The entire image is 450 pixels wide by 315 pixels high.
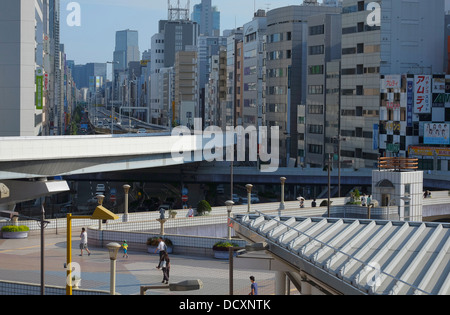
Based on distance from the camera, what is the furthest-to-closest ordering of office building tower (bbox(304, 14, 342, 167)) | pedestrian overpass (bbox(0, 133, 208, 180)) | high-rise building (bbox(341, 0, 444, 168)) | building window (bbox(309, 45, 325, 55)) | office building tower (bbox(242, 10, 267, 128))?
1. office building tower (bbox(242, 10, 267, 128))
2. building window (bbox(309, 45, 325, 55))
3. office building tower (bbox(304, 14, 342, 167))
4. high-rise building (bbox(341, 0, 444, 168))
5. pedestrian overpass (bbox(0, 133, 208, 180))

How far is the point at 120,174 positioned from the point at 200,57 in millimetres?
109449

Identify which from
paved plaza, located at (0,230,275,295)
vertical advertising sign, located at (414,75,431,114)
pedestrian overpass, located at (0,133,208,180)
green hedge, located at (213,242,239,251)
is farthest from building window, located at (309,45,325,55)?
green hedge, located at (213,242,239,251)

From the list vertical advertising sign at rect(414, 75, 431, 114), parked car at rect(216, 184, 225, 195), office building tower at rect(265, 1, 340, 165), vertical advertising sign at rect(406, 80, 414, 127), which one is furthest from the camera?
office building tower at rect(265, 1, 340, 165)

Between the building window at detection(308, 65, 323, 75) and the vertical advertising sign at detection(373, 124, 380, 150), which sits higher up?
the building window at detection(308, 65, 323, 75)

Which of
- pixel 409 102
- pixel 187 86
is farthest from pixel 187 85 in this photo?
pixel 409 102

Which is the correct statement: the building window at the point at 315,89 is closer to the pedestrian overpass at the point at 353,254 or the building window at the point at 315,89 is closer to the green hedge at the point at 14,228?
the green hedge at the point at 14,228

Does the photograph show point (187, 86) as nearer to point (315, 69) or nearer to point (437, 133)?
point (315, 69)

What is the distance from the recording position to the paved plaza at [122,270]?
1047 inches

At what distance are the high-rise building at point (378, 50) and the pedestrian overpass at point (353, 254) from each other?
6076cm

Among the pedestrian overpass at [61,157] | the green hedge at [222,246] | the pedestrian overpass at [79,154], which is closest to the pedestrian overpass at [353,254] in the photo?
the green hedge at [222,246]

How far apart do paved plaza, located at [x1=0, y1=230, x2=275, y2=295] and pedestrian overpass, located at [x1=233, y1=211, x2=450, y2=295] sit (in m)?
4.89

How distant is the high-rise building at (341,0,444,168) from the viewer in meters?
81.2

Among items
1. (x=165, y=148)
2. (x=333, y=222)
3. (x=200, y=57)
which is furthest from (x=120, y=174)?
(x=200, y=57)

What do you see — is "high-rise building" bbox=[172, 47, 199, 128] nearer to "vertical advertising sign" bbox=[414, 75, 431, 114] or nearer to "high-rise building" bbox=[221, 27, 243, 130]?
"high-rise building" bbox=[221, 27, 243, 130]
